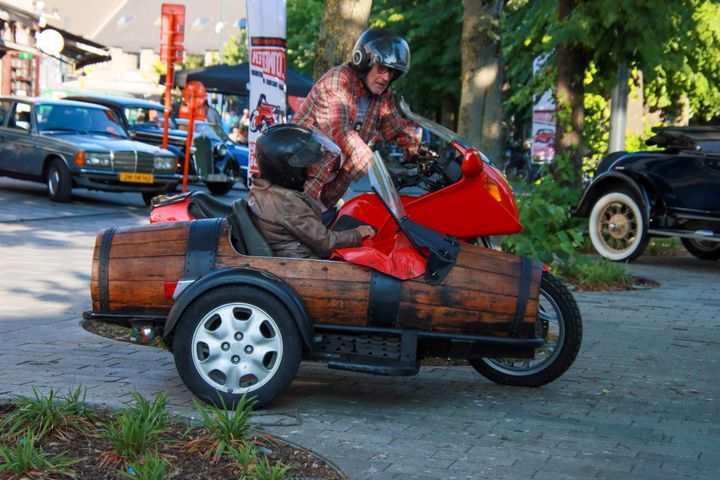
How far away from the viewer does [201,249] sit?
5.69 metres

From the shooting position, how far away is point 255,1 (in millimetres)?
8570

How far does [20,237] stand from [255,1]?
19.7 ft

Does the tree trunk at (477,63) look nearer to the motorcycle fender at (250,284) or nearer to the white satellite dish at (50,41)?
the motorcycle fender at (250,284)

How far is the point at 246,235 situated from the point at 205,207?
1016 millimetres

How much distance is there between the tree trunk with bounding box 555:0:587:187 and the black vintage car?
3.36 ft

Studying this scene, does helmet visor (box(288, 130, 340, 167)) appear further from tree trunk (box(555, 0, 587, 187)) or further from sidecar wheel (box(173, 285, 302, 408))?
tree trunk (box(555, 0, 587, 187))

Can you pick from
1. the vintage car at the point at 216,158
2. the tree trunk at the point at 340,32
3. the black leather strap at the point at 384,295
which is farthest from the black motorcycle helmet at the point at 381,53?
the vintage car at the point at 216,158

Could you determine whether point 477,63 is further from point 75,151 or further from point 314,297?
point 314,297

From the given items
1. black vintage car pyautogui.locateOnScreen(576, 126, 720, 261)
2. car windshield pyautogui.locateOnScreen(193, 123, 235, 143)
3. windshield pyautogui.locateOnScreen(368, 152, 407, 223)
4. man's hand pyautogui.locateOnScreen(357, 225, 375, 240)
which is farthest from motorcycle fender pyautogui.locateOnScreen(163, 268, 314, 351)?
car windshield pyautogui.locateOnScreen(193, 123, 235, 143)

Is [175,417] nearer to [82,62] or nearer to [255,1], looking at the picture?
[255,1]

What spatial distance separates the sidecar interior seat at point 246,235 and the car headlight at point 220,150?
1777 centimetres

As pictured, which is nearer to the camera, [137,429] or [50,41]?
[137,429]

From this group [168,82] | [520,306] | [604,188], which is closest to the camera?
[520,306]

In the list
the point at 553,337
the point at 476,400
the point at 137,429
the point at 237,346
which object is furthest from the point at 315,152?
the point at 137,429
